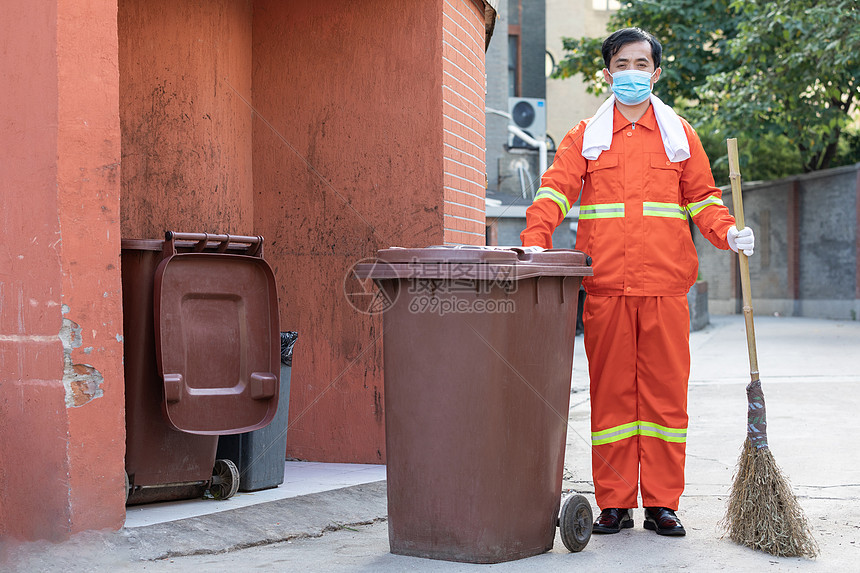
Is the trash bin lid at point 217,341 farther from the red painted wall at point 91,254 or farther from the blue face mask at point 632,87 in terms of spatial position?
the blue face mask at point 632,87

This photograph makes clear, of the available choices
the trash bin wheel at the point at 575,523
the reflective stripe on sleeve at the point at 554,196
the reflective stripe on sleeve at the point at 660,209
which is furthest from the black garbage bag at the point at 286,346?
the reflective stripe on sleeve at the point at 660,209

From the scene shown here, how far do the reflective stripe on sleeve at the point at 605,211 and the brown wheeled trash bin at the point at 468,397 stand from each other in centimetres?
59

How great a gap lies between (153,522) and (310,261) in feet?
6.35

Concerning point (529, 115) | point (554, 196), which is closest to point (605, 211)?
A: point (554, 196)

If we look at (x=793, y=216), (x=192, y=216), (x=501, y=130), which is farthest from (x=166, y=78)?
(x=793, y=216)

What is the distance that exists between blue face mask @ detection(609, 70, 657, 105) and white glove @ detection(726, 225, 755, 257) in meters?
0.70

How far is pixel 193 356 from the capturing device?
4.19 metres

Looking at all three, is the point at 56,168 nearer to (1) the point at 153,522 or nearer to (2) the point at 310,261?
(1) the point at 153,522

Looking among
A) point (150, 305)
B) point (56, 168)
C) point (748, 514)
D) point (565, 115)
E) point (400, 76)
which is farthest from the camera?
point (565, 115)

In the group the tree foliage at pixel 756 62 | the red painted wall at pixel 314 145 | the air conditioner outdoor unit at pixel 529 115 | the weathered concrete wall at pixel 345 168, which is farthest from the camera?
the air conditioner outdoor unit at pixel 529 115

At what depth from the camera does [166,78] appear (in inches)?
190

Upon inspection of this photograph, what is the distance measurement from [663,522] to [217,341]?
210 cm

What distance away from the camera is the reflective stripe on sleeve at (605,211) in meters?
4.00

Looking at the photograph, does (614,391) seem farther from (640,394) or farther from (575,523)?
(575,523)
